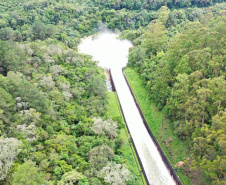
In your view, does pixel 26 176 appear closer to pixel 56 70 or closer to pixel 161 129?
pixel 161 129

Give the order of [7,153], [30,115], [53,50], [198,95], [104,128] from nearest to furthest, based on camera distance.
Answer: [7,153], [30,115], [198,95], [104,128], [53,50]

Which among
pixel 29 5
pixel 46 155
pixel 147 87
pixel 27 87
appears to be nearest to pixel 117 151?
pixel 46 155

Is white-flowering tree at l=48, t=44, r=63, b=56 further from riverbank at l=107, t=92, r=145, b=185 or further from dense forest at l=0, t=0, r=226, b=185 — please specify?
riverbank at l=107, t=92, r=145, b=185

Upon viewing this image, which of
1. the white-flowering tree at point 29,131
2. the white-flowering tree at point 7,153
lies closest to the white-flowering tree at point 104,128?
the white-flowering tree at point 29,131

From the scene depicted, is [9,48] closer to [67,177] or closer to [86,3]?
[67,177]

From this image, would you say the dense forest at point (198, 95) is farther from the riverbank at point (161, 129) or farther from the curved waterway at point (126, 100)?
the curved waterway at point (126, 100)

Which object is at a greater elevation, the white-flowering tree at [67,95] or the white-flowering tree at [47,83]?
the white-flowering tree at [47,83]

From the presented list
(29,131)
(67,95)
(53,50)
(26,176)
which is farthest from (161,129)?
(53,50)
